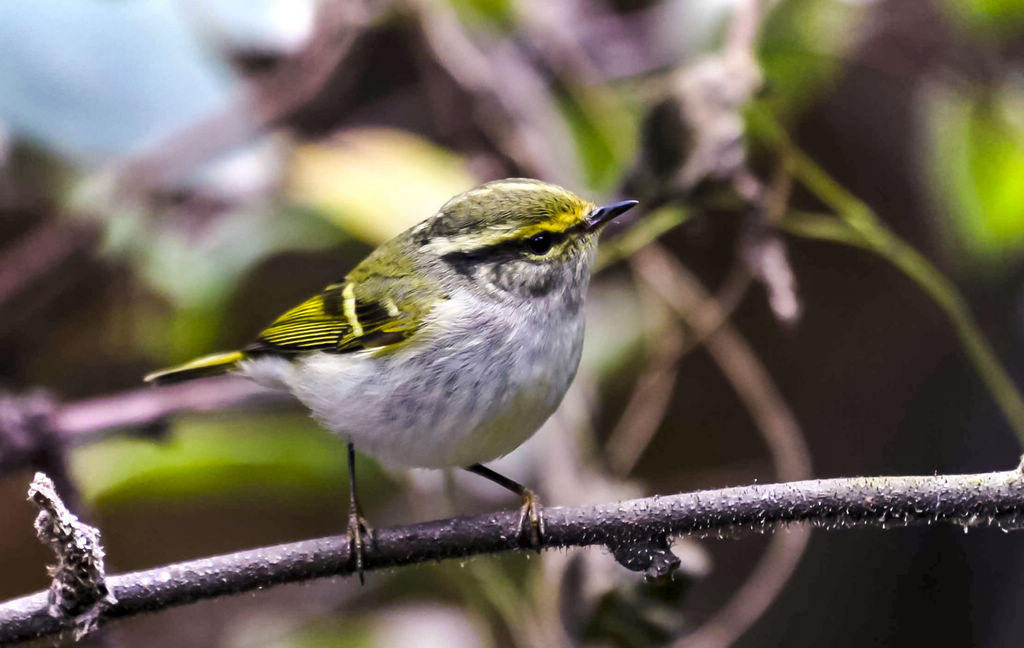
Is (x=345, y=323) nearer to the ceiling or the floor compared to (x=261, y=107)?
Result: nearer to the floor

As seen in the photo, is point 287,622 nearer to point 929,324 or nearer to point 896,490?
point 896,490

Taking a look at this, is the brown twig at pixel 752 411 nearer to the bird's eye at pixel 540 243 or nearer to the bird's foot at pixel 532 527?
the bird's eye at pixel 540 243

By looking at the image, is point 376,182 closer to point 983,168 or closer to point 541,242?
point 541,242

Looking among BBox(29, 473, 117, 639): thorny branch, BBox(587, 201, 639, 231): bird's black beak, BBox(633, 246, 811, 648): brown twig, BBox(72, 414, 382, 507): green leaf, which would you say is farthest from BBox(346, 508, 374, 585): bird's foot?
BBox(633, 246, 811, 648): brown twig

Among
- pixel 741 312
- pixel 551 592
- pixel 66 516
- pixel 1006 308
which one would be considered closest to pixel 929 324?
pixel 1006 308

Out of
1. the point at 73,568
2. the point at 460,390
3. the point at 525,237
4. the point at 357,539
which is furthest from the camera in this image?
the point at 525,237

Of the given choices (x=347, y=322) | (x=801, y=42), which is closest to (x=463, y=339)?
(x=347, y=322)
